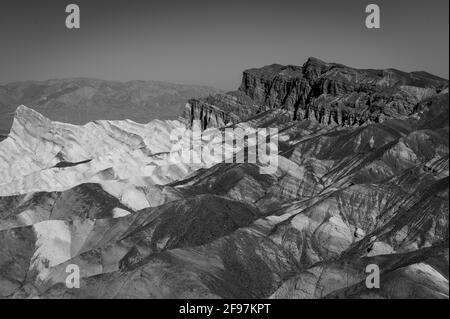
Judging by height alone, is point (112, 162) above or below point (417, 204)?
below

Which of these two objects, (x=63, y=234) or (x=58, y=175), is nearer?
(x=63, y=234)

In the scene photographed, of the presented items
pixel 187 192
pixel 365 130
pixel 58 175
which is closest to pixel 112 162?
pixel 58 175

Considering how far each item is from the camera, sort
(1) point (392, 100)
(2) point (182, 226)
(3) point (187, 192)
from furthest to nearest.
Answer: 1. (1) point (392, 100)
2. (3) point (187, 192)
3. (2) point (182, 226)

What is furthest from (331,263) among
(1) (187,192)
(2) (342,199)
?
(1) (187,192)

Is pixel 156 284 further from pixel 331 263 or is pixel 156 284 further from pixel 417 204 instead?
pixel 417 204

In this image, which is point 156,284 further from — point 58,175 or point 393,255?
point 58,175

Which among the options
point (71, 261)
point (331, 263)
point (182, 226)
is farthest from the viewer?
point (182, 226)
